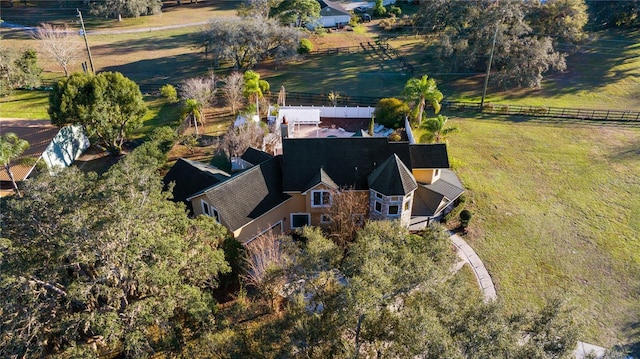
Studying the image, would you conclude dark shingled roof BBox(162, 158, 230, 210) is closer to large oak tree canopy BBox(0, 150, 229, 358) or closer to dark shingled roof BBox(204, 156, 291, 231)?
dark shingled roof BBox(204, 156, 291, 231)

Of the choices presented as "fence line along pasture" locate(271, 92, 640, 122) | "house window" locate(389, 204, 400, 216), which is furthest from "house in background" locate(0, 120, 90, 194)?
"house window" locate(389, 204, 400, 216)

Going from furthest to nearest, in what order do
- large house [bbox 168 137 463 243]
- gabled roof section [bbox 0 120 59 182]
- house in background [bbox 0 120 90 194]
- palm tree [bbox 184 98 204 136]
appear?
1. palm tree [bbox 184 98 204 136]
2. house in background [bbox 0 120 90 194]
3. gabled roof section [bbox 0 120 59 182]
4. large house [bbox 168 137 463 243]

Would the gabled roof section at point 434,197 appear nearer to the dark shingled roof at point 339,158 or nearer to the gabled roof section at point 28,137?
the dark shingled roof at point 339,158

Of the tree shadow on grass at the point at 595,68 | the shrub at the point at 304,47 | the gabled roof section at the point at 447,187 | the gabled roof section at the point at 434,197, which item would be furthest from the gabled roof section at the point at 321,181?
the shrub at the point at 304,47

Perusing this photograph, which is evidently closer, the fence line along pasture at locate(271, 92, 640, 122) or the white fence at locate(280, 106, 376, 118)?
the white fence at locate(280, 106, 376, 118)

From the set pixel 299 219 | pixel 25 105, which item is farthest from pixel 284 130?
pixel 25 105

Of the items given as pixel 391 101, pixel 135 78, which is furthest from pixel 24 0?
pixel 391 101
